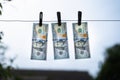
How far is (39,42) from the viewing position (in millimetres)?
11656

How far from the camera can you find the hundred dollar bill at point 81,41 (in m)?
11.6

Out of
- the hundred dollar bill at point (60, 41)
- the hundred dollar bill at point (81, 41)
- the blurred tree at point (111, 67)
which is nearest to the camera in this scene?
the hundred dollar bill at point (60, 41)

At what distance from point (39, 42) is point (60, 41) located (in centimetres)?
52

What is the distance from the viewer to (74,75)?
55.4 metres

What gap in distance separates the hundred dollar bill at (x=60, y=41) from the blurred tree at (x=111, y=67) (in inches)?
1609

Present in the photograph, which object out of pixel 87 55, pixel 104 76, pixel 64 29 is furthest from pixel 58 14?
pixel 104 76

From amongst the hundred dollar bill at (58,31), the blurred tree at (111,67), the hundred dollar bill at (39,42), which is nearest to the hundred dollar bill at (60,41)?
the hundred dollar bill at (58,31)

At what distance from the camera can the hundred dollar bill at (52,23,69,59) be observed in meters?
11.5

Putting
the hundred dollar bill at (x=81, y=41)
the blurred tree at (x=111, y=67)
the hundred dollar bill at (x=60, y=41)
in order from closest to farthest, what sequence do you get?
the hundred dollar bill at (x=60, y=41)
the hundred dollar bill at (x=81, y=41)
the blurred tree at (x=111, y=67)

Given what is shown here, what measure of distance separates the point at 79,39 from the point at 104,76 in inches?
1646

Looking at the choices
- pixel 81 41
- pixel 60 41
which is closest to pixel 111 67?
pixel 81 41

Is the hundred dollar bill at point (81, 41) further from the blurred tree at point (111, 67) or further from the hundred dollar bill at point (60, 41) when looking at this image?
the blurred tree at point (111, 67)

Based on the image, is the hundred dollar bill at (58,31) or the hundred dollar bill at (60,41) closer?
the hundred dollar bill at (60,41)

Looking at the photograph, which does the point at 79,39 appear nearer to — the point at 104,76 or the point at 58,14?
the point at 58,14
